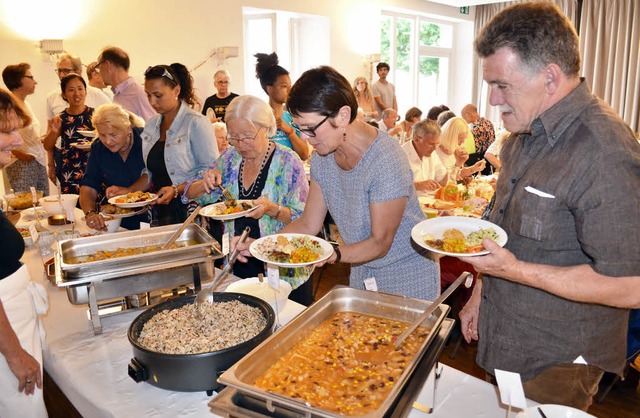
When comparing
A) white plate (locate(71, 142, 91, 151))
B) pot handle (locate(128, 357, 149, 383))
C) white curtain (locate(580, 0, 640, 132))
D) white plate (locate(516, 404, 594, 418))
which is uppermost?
white curtain (locate(580, 0, 640, 132))

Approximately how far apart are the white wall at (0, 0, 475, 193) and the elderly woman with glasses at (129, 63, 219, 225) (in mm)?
3135

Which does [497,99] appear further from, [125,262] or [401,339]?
[125,262]

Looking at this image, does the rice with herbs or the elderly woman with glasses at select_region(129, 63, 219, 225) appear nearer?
the rice with herbs

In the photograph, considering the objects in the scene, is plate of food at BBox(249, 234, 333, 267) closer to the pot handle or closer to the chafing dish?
the chafing dish

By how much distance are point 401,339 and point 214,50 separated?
569 cm

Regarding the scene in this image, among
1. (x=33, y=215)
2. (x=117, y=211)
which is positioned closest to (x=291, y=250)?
(x=117, y=211)

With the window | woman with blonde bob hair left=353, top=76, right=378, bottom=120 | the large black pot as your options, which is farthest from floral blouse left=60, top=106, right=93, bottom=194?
the window

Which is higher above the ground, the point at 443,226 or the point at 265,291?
the point at 443,226

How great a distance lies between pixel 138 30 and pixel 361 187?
492 centimetres

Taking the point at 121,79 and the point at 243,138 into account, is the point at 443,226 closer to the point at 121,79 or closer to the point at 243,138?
the point at 243,138

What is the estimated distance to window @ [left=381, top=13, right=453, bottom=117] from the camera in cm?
916

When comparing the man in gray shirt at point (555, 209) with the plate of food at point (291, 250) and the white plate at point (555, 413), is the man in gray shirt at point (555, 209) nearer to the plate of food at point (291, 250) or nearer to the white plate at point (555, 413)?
the white plate at point (555, 413)

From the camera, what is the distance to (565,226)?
1.14 m

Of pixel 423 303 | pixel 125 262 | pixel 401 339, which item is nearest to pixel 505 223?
pixel 423 303
